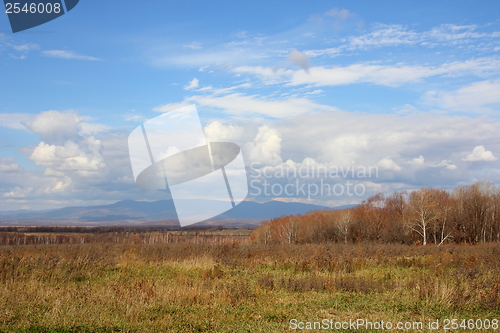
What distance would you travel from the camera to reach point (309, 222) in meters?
69.7

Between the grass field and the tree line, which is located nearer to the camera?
the grass field

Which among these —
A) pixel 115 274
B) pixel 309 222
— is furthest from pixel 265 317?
pixel 309 222

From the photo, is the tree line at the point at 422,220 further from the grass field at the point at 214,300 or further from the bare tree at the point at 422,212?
the grass field at the point at 214,300

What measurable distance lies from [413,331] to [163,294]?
5886 millimetres

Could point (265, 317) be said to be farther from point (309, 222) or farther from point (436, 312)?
point (309, 222)

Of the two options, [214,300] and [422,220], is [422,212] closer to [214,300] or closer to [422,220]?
[422,220]

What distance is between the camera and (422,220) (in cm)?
4450

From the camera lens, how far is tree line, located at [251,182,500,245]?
49344 mm

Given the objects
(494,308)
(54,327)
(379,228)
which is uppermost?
(54,327)

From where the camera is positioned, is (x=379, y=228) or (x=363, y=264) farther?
(x=379, y=228)

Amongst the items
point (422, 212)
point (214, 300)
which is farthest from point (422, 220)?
point (214, 300)

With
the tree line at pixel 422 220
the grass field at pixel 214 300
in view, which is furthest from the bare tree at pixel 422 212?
the grass field at pixel 214 300

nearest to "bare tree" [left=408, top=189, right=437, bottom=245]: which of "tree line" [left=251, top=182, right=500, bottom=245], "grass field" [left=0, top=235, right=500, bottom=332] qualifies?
"tree line" [left=251, top=182, right=500, bottom=245]

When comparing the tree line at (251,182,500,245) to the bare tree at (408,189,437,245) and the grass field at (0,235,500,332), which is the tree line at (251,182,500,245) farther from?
the grass field at (0,235,500,332)
